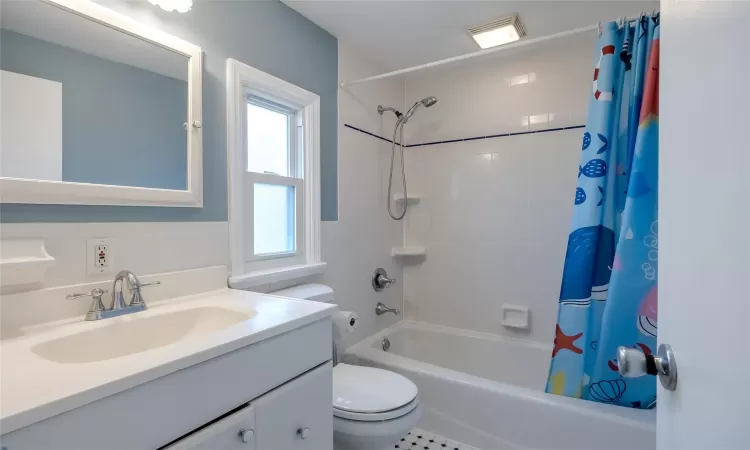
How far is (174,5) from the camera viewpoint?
49.2 inches

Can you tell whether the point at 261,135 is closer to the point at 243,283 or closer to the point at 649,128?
the point at 243,283

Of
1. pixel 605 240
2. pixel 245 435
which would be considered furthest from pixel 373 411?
pixel 605 240

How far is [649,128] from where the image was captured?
4.51 feet

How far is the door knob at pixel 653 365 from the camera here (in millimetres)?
567

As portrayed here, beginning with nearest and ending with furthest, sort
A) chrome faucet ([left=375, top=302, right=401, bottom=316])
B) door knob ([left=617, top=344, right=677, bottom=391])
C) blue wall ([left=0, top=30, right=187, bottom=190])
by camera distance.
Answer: door knob ([left=617, top=344, right=677, bottom=391]) < blue wall ([left=0, top=30, right=187, bottom=190]) < chrome faucet ([left=375, top=302, right=401, bottom=316])

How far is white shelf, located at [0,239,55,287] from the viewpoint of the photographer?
0.89 meters

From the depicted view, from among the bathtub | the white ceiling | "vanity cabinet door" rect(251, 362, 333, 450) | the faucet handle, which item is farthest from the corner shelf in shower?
the faucet handle

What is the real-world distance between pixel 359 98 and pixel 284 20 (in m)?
0.65

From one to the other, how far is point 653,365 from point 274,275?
1376 millimetres

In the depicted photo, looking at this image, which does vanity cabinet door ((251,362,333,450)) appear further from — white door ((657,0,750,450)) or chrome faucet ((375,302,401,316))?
chrome faucet ((375,302,401,316))

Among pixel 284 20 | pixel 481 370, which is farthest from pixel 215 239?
pixel 481 370

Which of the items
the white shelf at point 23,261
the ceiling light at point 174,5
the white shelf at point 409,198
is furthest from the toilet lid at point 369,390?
the ceiling light at point 174,5

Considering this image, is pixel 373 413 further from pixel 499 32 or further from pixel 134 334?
pixel 499 32

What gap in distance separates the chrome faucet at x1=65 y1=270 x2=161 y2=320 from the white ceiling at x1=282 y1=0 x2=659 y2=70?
56.2 inches
